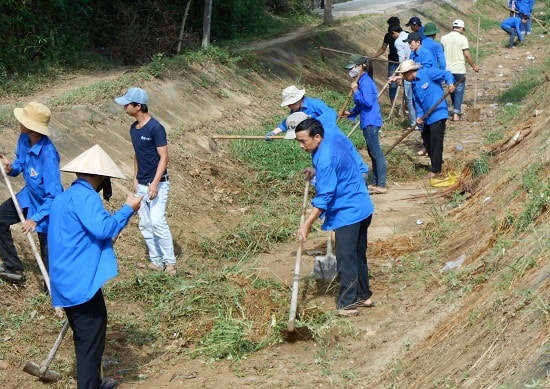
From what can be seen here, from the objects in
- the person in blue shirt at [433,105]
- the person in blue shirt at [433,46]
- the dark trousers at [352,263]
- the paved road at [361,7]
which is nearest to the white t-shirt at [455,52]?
the person in blue shirt at [433,46]

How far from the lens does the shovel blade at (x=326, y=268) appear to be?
25.7ft

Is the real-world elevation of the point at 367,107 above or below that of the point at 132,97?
below

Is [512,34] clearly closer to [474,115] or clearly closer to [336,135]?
[474,115]

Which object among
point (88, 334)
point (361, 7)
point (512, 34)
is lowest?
point (361, 7)

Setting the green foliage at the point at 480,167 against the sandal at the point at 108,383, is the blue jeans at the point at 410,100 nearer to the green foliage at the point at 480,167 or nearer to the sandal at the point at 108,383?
the green foliage at the point at 480,167

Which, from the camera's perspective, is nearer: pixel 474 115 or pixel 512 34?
pixel 474 115

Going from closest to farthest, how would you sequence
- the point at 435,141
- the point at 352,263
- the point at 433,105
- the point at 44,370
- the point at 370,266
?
the point at 44,370 → the point at 352,263 → the point at 370,266 → the point at 433,105 → the point at 435,141

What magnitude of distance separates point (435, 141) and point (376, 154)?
93cm

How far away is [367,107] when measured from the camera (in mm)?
10602

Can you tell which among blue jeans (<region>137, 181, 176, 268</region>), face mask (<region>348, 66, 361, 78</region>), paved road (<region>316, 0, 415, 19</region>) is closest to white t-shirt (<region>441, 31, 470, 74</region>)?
face mask (<region>348, 66, 361, 78</region>)

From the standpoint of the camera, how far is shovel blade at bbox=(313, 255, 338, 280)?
25.7 feet

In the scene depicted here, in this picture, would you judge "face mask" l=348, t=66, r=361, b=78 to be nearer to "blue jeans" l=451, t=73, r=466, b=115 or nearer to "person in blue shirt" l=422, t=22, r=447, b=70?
"person in blue shirt" l=422, t=22, r=447, b=70

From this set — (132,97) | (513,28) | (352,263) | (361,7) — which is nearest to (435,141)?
(352,263)

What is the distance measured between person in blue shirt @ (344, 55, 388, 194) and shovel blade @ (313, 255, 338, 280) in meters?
3.26
